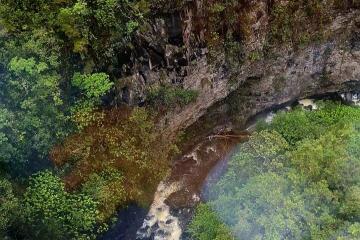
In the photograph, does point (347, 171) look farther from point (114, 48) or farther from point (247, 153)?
point (114, 48)

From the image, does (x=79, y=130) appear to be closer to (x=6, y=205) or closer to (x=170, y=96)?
(x=6, y=205)

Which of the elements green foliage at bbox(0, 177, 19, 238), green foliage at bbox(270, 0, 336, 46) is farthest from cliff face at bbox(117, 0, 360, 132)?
green foliage at bbox(0, 177, 19, 238)

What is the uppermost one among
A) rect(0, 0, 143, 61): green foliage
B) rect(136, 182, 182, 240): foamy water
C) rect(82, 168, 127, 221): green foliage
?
rect(0, 0, 143, 61): green foliage

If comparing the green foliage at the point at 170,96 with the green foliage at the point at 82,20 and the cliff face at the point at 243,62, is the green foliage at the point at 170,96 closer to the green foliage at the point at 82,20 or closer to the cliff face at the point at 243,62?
the cliff face at the point at 243,62

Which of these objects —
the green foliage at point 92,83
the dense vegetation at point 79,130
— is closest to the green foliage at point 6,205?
the dense vegetation at point 79,130

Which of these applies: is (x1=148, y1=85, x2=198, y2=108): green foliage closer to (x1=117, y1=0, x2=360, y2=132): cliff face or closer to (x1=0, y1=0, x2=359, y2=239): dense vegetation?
(x1=0, y1=0, x2=359, y2=239): dense vegetation

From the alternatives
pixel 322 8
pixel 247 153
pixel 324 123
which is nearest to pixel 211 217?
pixel 247 153
